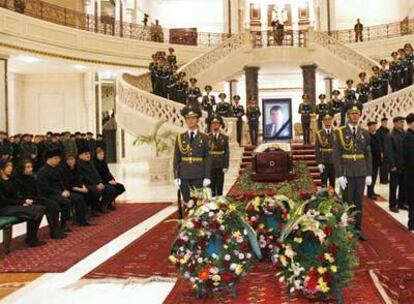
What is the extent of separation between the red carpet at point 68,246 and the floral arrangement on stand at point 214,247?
1.88 meters

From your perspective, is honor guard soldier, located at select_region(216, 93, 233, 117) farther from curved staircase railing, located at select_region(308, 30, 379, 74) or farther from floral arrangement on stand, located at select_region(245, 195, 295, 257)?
floral arrangement on stand, located at select_region(245, 195, 295, 257)

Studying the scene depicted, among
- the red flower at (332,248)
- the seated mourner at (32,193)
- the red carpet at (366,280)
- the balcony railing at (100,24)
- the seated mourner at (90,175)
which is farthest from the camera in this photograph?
the balcony railing at (100,24)

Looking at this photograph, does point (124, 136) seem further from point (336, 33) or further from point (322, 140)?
point (322, 140)

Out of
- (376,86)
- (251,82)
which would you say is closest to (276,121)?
(251,82)

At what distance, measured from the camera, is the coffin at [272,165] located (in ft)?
32.8

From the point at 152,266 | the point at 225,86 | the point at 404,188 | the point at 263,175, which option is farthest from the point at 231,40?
the point at 152,266

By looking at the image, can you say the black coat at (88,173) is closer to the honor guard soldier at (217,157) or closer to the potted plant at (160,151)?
the honor guard soldier at (217,157)

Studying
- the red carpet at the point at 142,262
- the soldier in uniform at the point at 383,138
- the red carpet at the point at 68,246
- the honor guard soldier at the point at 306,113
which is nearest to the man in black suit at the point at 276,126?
the honor guard soldier at the point at 306,113

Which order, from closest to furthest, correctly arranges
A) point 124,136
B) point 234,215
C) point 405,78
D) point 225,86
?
point 234,215
point 405,78
point 124,136
point 225,86

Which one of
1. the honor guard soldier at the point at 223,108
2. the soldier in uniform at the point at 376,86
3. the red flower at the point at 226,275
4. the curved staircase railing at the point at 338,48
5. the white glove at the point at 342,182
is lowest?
the red flower at the point at 226,275

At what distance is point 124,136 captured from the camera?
77.9 ft

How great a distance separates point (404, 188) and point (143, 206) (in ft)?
15.0

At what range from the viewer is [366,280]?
4.77 m

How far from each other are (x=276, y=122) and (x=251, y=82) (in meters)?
2.94
